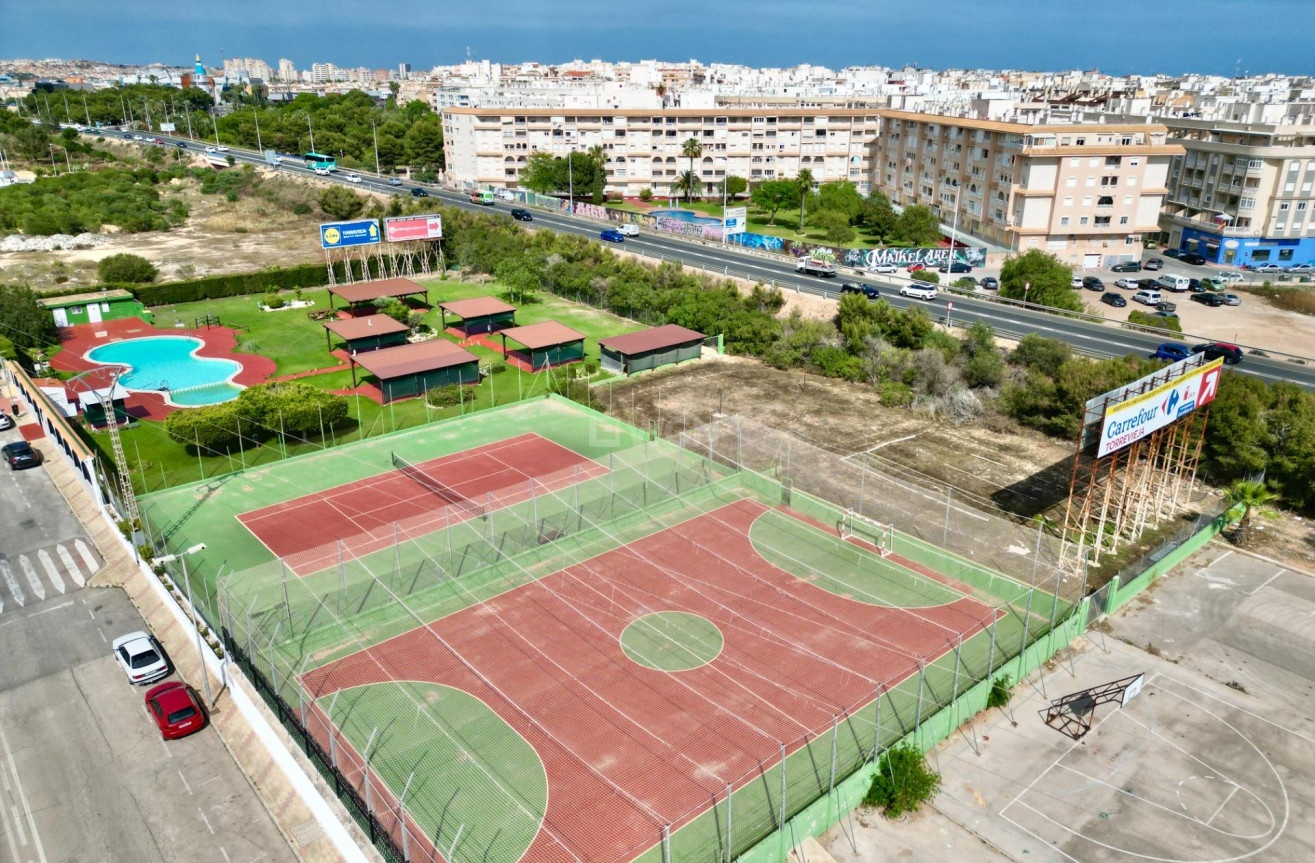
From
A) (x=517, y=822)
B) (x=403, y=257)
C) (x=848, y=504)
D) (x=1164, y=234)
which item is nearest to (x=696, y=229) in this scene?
(x=403, y=257)

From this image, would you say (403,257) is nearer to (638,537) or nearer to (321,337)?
(321,337)

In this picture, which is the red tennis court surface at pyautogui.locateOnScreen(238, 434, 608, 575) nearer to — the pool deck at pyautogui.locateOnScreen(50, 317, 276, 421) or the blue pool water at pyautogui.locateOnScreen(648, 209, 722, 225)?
the pool deck at pyautogui.locateOnScreen(50, 317, 276, 421)

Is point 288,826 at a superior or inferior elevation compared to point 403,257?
inferior

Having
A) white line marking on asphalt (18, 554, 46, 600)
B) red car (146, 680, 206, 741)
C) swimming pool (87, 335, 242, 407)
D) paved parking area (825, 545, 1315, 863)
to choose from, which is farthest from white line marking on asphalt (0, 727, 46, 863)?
swimming pool (87, 335, 242, 407)

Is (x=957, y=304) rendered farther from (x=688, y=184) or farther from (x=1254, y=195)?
(x=688, y=184)

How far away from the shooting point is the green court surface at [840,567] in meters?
31.9

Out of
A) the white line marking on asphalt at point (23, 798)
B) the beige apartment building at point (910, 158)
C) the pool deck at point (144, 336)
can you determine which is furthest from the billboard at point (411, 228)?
the white line marking on asphalt at point (23, 798)

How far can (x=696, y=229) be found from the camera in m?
92.6

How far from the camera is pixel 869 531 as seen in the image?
3547 cm

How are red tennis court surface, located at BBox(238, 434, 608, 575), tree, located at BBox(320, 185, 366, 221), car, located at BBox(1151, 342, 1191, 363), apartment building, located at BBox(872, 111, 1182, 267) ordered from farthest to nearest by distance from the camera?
tree, located at BBox(320, 185, 366, 221)
apartment building, located at BBox(872, 111, 1182, 267)
car, located at BBox(1151, 342, 1191, 363)
red tennis court surface, located at BBox(238, 434, 608, 575)

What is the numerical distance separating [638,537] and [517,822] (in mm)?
15005

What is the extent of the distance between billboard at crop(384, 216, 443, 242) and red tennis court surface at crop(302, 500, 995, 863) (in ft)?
163

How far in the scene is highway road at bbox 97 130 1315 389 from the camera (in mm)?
55125

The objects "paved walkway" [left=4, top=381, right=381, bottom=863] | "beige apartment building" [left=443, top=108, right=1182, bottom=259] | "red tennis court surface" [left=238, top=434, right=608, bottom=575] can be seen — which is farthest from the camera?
"beige apartment building" [left=443, top=108, right=1182, bottom=259]
